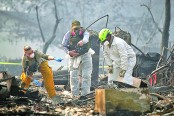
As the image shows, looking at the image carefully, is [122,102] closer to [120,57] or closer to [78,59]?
[120,57]

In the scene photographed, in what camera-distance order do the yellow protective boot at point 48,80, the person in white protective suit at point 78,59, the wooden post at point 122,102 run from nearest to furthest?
the wooden post at point 122,102 < the yellow protective boot at point 48,80 < the person in white protective suit at point 78,59

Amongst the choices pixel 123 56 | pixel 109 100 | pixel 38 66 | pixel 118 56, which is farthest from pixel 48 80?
pixel 109 100

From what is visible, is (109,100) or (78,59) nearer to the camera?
(109,100)

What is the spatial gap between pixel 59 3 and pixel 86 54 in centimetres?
2616

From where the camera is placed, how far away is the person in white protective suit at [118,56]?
8.91 m

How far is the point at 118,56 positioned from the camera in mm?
9242

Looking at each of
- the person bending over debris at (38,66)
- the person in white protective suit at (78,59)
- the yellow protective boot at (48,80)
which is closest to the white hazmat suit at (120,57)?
the person in white protective suit at (78,59)

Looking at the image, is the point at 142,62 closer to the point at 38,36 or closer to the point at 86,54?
the point at 86,54

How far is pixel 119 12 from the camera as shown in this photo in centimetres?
3750

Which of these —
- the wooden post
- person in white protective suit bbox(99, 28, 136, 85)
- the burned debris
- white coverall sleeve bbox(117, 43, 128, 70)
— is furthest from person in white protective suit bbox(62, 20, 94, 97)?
the wooden post

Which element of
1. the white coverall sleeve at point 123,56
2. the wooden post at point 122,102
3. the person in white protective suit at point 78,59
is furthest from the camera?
the person in white protective suit at point 78,59

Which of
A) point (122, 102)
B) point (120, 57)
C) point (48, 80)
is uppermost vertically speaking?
point (120, 57)

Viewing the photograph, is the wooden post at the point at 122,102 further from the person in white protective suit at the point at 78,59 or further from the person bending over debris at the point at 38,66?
the person in white protective suit at the point at 78,59

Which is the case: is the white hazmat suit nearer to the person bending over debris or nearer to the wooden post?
the person bending over debris
